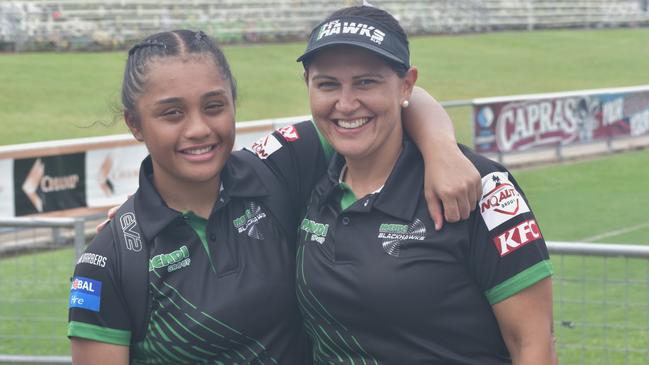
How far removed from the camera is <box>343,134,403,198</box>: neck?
3.45 meters

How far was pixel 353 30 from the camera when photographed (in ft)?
10.9

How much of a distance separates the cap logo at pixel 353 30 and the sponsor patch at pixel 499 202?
536 millimetres


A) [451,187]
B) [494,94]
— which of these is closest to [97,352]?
[451,187]

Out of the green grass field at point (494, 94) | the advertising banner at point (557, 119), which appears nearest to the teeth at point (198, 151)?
the green grass field at point (494, 94)

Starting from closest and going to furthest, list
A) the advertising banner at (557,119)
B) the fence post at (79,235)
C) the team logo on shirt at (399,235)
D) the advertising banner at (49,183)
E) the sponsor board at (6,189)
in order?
1. the team logo on shirt at (399,235)
2. the fence post at (79,235)
3. the sponsor board at (6,189)
4. the advertising banner at (49,183)
5. the advertising banner at (557,119)

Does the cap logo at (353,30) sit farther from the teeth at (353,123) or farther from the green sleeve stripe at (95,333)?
the green sleeve stripe at (95,333)

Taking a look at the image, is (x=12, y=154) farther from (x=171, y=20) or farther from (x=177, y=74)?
(x=171, y=20)

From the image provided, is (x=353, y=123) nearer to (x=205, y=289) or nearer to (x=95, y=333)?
(x=205, y=289)

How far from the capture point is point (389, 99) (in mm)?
3359

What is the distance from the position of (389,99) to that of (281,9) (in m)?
34.7

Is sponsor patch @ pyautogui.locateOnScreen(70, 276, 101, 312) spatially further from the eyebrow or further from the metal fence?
the metal fence

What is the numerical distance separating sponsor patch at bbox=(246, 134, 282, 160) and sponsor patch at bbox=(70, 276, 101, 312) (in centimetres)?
82

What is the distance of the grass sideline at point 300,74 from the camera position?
80.4ft

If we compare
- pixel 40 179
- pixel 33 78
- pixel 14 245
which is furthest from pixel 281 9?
pixel 14 245
